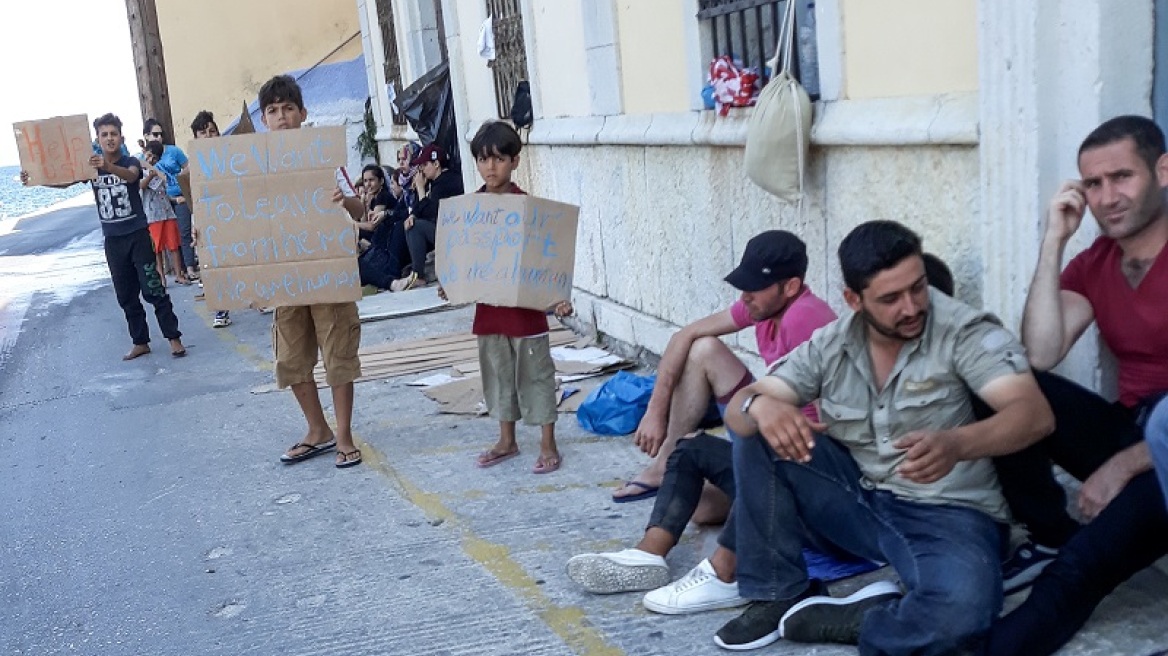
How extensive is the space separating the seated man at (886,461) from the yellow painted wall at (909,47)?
1298 mm

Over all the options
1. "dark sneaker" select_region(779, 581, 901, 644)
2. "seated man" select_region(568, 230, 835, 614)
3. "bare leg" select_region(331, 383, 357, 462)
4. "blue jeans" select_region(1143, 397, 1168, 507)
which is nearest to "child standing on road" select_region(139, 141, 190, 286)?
"bare leg" select_region(331, 383, 357, 462)

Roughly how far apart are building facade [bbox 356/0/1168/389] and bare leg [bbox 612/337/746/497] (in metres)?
0.86

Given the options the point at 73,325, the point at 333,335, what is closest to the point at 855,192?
the point at 333,335

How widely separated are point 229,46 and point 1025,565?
2145 cm

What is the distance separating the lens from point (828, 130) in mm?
5109

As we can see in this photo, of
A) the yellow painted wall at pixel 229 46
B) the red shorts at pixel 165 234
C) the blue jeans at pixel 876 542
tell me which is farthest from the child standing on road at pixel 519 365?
the yellow painted wall at pixel 229 46

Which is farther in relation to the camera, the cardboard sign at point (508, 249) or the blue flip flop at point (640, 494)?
the cardboard sign at point (508, 249)

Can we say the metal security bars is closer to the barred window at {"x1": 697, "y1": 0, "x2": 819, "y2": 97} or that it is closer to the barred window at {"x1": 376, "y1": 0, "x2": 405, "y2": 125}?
the barred window at {"x1": 697, "y1": 0, "x2": 819, "y2": 97}

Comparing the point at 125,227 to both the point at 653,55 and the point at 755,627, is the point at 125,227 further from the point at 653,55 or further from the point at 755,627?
the point at 755,627

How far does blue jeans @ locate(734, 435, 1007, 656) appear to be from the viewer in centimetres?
316

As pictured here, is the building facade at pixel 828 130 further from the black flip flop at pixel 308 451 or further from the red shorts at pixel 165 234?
the red shorts at pixel 165 234

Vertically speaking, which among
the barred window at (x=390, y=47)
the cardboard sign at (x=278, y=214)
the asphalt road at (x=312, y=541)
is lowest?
the asphalt road at (x=312, y=541)

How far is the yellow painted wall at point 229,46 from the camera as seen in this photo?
891 inches

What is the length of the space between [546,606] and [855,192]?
2151mm
